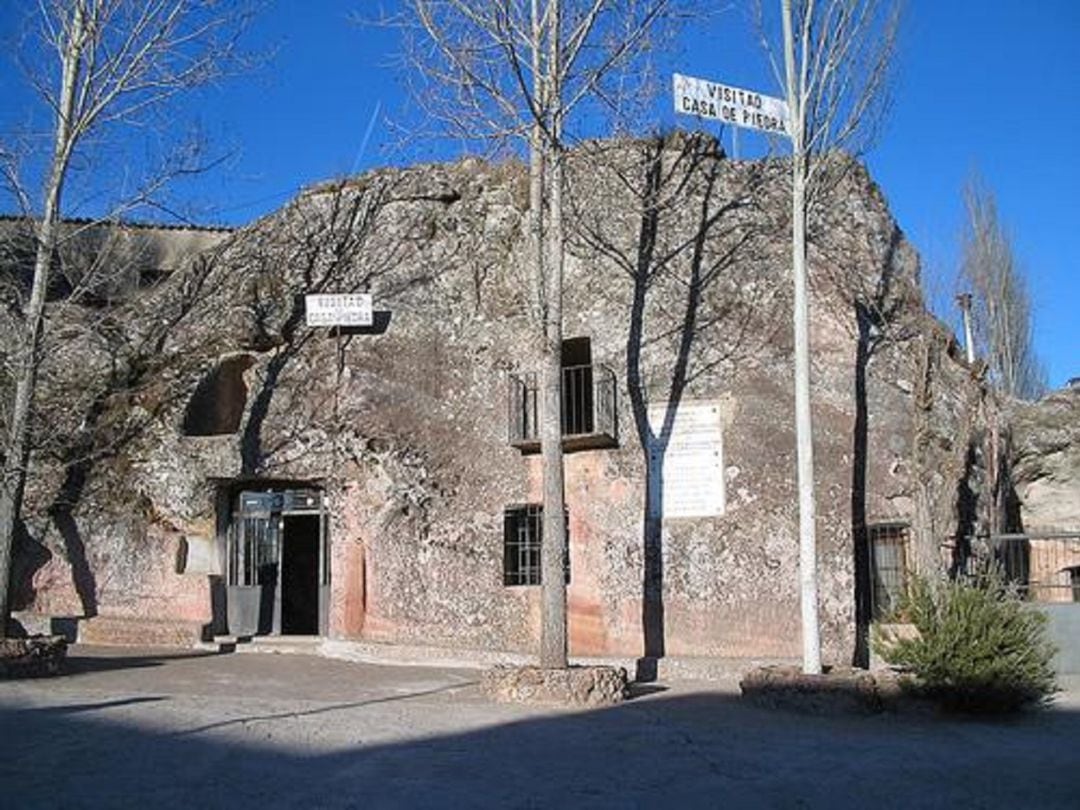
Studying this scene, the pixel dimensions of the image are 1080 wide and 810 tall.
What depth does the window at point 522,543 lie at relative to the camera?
14.7 meters

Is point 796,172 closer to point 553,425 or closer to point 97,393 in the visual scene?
point 553,425

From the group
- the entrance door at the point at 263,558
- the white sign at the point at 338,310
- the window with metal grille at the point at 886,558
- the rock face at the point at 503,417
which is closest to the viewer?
the window with metal grille at the point at 886,558

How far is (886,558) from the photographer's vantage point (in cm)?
1377

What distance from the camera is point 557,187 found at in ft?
37.7

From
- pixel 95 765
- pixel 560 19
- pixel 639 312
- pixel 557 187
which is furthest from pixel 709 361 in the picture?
pixel 95 765

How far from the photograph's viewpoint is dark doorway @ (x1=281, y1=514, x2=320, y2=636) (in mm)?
18078


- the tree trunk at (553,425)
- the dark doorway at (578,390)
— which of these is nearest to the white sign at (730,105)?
the tree trunk at (553,425)

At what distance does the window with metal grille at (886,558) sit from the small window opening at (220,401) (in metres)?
9.76

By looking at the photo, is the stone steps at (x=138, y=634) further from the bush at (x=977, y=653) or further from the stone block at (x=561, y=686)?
the bush at (x=977, y=653)

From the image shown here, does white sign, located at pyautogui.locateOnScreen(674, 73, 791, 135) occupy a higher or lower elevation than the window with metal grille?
higher

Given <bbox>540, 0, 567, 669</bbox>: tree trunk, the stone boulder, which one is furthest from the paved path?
<bbox>540, 0, 567, 669</bbox>: tree trunk

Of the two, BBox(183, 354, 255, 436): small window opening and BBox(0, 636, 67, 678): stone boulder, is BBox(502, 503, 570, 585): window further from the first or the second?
BBox(0, 636, 67, 678): stone boulder

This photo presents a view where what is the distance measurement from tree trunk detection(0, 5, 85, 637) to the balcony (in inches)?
248

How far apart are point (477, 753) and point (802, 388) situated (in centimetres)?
564
